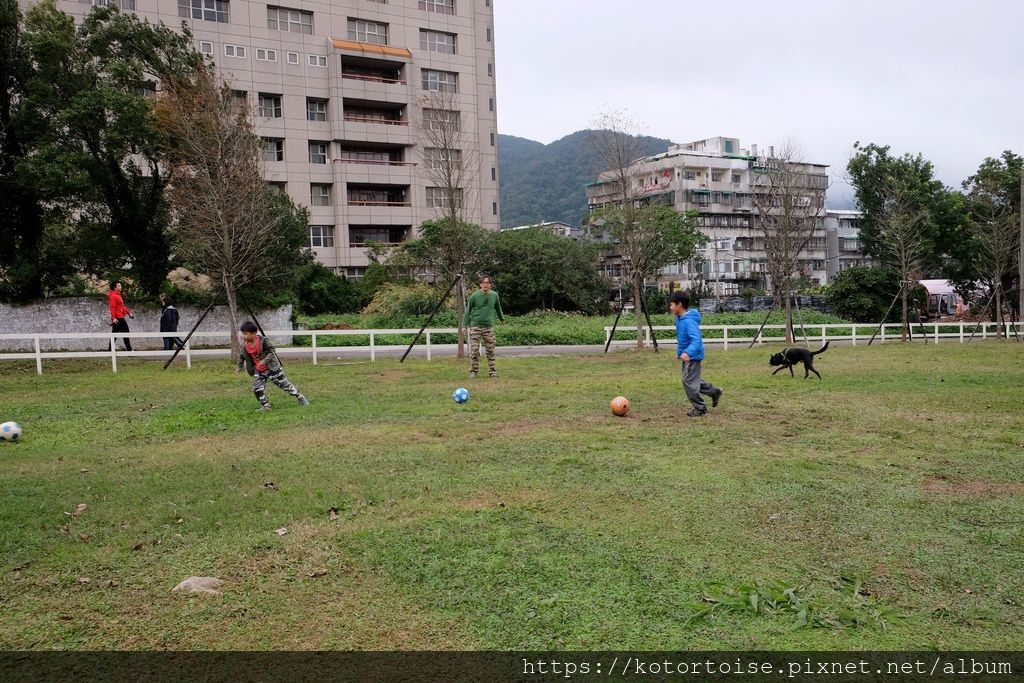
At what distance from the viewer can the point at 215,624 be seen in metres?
4.34

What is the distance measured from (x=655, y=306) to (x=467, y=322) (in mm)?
32525

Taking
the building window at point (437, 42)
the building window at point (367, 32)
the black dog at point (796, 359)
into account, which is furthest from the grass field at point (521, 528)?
the building window at point (437, 42)

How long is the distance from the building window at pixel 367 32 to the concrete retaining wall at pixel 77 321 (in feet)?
96.1

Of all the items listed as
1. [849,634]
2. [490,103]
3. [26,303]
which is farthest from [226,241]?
[490,103]

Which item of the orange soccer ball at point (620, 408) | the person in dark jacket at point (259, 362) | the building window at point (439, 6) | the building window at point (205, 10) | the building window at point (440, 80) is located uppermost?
the building window at point (439, 6)

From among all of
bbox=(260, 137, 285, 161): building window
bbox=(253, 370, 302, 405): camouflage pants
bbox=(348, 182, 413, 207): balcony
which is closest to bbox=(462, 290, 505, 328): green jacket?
bbox=(253, 370, 302, 405): camouflage pants

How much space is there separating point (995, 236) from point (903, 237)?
13.9 feet

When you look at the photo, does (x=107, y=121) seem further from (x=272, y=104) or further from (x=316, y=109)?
(x=316, y=109)

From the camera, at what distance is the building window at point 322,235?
49906 mm

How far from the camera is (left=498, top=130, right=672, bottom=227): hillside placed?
10850 cm

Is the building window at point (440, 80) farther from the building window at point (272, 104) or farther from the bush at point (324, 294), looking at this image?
the bush at point (324, 294)

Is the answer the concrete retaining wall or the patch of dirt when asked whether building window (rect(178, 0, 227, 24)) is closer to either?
the concrete retaining wall

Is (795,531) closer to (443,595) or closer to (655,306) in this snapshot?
(443,595)

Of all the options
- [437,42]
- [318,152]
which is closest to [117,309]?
[318,152]
